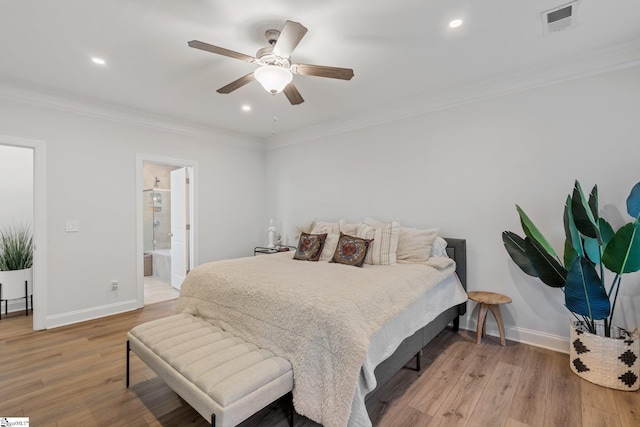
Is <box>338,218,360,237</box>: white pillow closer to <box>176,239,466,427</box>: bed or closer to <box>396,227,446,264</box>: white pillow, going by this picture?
<box>396,227,446,264</box>: white pillow

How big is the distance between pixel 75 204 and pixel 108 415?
8.62 feet

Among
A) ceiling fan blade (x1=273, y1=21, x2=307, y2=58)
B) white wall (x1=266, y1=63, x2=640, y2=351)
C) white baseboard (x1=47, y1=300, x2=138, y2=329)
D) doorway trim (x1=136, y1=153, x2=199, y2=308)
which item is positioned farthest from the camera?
doorway trim (x1=136, y1=153, x2=199, y2=308)

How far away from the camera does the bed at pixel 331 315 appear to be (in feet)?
5.33

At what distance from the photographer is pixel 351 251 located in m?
3.13

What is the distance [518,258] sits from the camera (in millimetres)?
2617

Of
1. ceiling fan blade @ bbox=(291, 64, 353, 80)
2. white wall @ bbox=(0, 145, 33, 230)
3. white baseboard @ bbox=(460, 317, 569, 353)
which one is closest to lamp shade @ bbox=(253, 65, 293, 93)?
ceiling fan blade @ bbox=(291, 64, 353, 80)

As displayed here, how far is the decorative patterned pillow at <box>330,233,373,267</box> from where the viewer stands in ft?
10.0

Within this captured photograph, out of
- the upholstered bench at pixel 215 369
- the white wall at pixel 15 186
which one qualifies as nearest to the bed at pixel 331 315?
the upholstered bench at pixel 215 369

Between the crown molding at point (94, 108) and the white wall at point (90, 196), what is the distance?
2.4 inches

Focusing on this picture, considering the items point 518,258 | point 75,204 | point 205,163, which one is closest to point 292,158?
point 205,163

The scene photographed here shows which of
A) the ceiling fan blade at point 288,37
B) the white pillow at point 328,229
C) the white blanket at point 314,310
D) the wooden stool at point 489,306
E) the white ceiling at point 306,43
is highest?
the white ceiling at point 306,43

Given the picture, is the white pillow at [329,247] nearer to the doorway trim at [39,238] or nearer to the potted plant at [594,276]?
the potted plant at [594,276]

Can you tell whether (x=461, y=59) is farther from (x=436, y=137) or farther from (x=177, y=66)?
(x=177, y=66)

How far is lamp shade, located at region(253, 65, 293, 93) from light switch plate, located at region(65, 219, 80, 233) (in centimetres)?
297
